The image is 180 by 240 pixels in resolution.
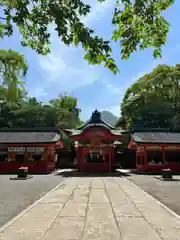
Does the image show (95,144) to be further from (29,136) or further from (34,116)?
(34,116)

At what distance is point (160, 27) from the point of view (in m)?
3.87

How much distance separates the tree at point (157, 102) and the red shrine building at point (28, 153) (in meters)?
15.4

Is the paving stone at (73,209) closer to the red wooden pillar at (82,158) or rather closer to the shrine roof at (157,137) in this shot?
the red wooden pillar at (82,158)

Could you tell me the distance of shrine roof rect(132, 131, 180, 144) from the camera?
25.6m

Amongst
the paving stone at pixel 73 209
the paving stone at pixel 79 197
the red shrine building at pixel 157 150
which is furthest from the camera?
the red shrine building at pixel 157 150

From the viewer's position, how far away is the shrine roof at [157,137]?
25.6 metres

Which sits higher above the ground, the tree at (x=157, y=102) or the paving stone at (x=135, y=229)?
the tree at (x=157, y=102)

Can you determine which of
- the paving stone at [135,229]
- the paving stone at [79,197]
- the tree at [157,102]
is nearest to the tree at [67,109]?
the tree at [157,102]

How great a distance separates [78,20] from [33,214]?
525 centimetres

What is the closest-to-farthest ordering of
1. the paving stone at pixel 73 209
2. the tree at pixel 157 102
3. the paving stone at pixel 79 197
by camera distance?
the paving stone at pixel 73 209 < the paving stone at pixel 79 197 < the tree at pixel 157 102

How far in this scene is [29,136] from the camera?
1072 inches

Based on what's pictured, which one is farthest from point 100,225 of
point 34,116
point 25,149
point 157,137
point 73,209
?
point 34,116

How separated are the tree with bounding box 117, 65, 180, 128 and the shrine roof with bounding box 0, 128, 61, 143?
1435 centimetres

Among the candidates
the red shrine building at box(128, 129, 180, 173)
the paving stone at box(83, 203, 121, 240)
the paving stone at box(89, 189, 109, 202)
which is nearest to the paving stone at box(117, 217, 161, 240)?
the paving stone at box(83, 203, 121, 240)
